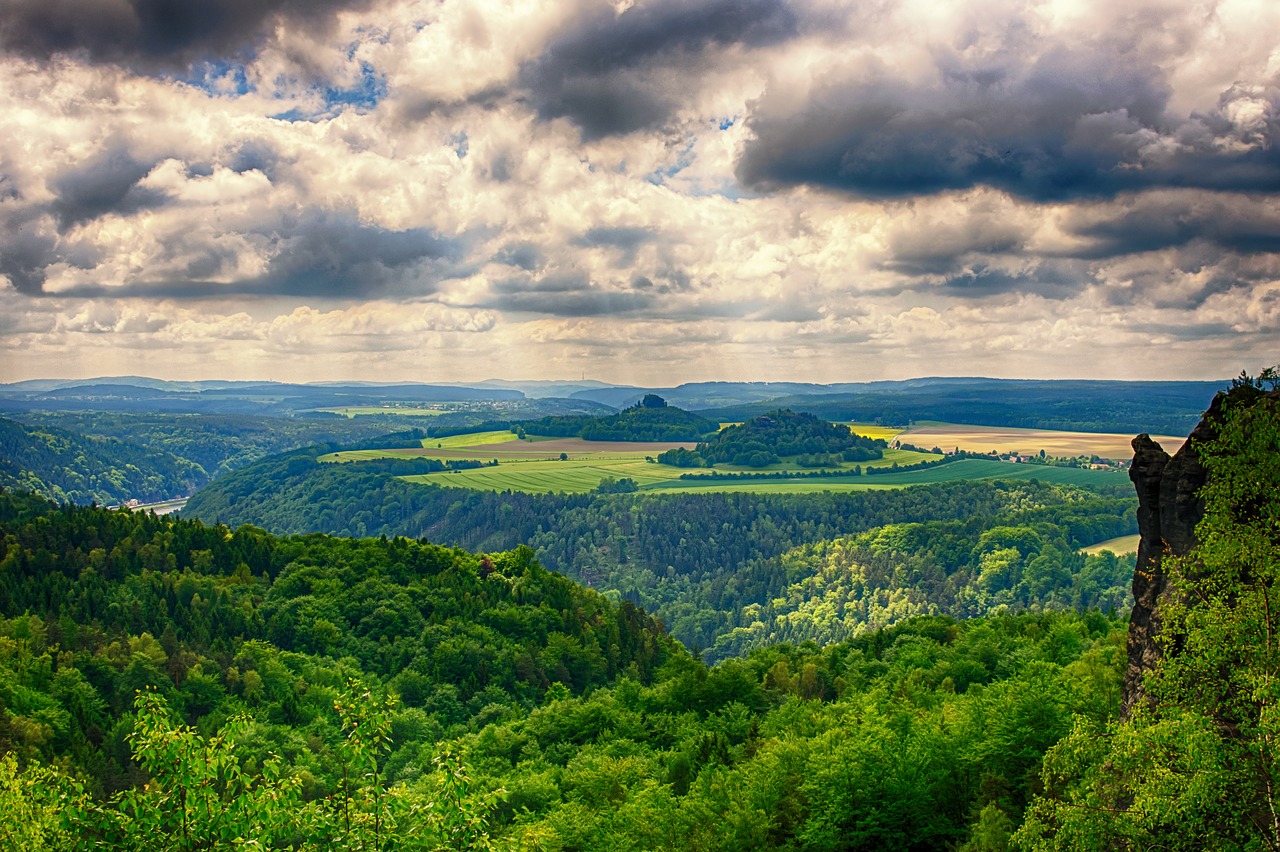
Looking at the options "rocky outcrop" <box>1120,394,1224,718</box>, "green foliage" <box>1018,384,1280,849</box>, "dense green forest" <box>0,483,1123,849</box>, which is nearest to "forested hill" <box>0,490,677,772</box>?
"dense green forest" <box>0,483,1123,849</box>

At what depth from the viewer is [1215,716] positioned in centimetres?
2078

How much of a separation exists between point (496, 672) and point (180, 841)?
92.2 metres

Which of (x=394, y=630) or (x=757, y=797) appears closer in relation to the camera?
(x=757, y=797)

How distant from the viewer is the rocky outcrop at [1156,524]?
2614 centimetres

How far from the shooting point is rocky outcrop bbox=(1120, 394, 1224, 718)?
2614 cm

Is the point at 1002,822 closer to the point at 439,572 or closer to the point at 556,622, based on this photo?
the point at 556,622

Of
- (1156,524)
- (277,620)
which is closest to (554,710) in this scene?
(277,620)

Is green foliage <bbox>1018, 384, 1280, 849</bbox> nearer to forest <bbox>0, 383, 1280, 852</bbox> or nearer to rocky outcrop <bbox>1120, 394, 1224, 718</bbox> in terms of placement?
forest <bbox>0, 383, 1280, 852</bbox>

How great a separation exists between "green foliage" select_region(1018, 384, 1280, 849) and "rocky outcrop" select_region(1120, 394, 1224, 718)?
4.66 metres

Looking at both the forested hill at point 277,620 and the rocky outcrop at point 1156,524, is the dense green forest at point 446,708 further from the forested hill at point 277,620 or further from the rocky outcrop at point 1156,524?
the rocky outcrop at point 1156,524

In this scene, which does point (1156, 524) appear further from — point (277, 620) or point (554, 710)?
point (277, 620)

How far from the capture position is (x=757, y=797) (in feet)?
148

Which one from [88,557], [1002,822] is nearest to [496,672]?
[88,557]

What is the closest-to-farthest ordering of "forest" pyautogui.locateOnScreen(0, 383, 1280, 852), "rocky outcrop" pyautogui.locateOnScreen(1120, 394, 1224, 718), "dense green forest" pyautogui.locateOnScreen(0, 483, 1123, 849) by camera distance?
1. "forest" pyautogui.locateOnScreen(0, 383, 1280, 852)
2. "dense green forest" pyautogui.locateOnScreen(0, 483, 1123, 849)
3. "rocky outcrop" pyautogui.locateOnScreen(1120, 394, 1224, 718)
